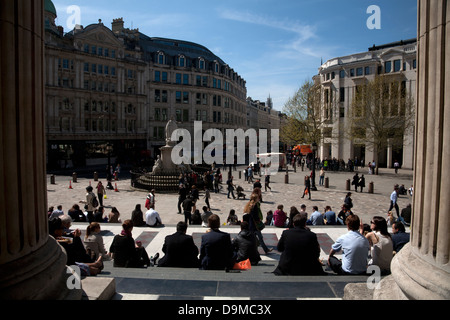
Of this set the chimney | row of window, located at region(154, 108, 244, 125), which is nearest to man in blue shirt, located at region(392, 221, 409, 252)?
row of window, located at region(154, 108, 244, 125)

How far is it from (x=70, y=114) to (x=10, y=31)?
4506 centimetres

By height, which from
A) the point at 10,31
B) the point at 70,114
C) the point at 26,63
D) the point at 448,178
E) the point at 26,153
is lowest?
the point at 448,178

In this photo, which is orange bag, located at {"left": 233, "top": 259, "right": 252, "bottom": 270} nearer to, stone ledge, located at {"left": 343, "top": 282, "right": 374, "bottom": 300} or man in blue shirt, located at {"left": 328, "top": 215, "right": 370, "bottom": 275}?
man in blue shirt, located at {"left": 328, "top": 215, "right": 370, "bottom": 275}

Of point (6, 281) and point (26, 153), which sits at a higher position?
point (26, 153)

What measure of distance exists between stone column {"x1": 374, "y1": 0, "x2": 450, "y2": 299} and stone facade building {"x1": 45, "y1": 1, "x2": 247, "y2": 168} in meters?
34.0

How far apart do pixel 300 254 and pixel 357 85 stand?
1820 inches

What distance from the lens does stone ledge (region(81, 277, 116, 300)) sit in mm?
4069

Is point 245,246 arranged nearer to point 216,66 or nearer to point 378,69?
point 378,69

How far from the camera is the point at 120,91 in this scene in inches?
1972

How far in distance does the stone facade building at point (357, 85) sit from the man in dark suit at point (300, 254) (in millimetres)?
36794

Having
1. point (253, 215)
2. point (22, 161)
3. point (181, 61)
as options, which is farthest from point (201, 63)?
point (22, 161)

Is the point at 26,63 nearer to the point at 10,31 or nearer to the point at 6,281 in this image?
the point at 10,31

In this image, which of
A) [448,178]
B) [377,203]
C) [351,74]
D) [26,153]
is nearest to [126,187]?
[377,203]

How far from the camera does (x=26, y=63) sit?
3.34 meters
